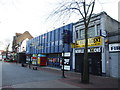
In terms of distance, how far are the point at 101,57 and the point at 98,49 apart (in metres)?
1.01

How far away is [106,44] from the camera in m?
14.2

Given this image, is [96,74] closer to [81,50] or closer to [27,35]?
[81,50]

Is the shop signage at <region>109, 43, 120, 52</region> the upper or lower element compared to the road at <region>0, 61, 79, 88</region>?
upper

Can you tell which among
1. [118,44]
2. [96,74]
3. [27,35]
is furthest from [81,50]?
[27,35]

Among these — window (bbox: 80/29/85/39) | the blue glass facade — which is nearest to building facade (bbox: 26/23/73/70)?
the blue glass facade

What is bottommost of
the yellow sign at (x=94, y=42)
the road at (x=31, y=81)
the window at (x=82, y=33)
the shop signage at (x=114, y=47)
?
the road at (x=31, y=81)

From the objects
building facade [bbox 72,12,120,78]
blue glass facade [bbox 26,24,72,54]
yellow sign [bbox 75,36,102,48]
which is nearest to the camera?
building facade [bbox 72,12,120,78]

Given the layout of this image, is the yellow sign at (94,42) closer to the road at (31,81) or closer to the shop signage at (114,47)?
the shop signage at (114,47)

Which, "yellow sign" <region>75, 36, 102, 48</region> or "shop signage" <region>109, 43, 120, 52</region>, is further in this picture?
"yellow sign" <region>75, 36, 102, 48</region>

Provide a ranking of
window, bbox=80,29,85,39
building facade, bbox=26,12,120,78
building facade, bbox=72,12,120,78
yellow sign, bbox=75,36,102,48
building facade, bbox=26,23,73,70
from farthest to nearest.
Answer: building facade, bbox=26,23,73,70, window, bbox=80,29,85,39, yellow sign, bbox=75,36,102,48, building facade, bbox=72,12,120,78, building facade, bbox=26,12,120,78

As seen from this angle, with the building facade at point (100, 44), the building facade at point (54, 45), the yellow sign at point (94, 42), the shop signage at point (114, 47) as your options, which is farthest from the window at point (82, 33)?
the shop signage at point (114, 47)

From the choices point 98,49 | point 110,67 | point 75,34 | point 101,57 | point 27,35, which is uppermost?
point 27,35

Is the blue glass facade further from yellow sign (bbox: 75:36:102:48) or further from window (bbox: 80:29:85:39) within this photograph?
yellow sign (bbox: 75:36:102:48)

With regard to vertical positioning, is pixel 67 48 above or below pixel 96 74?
above
